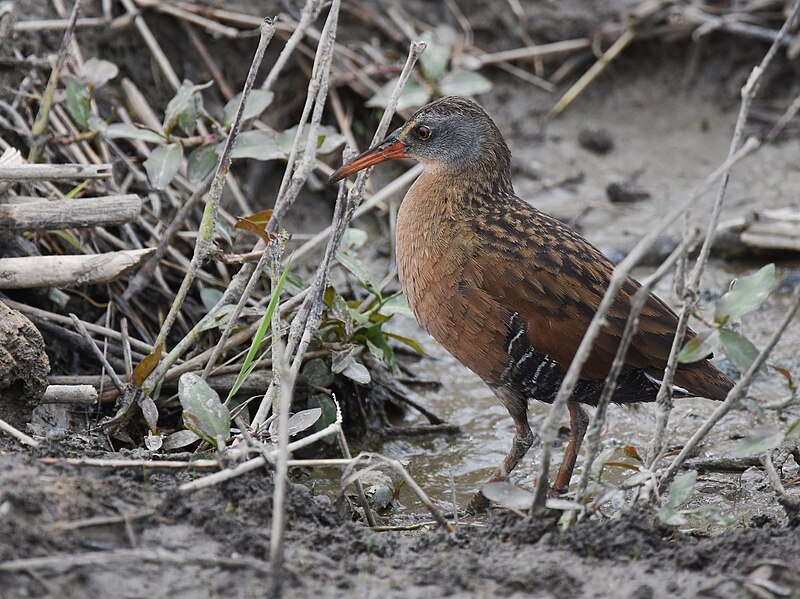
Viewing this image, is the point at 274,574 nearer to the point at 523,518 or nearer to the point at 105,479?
the point at 105,479

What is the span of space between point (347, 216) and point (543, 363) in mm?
812

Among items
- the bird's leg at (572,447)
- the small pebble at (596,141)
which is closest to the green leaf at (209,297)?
the bird's leg at (572,447)

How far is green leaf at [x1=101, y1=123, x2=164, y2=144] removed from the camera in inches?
163

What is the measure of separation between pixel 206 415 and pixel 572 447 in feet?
4.69

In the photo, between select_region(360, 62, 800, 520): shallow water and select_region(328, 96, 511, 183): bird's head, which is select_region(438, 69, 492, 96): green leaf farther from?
select_region(328, 96, 511, 183): bird's head

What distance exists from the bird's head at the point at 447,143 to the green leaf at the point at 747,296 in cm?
148

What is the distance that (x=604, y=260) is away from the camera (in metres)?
3.74

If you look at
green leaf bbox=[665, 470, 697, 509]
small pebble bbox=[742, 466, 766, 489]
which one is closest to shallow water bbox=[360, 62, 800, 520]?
small pebble bbox=[742, 466, 766, 489]

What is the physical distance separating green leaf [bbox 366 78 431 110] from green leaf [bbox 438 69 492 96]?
11 centimetres

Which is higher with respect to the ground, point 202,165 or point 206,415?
point 202,165

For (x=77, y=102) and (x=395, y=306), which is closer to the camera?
(x=395, y=306)

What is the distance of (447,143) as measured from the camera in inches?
159

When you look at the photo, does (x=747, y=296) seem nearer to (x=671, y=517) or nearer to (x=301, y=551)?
(x=671, y=517)

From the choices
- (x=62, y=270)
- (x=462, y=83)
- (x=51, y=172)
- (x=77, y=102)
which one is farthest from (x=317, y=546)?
(x=462, y=83)
